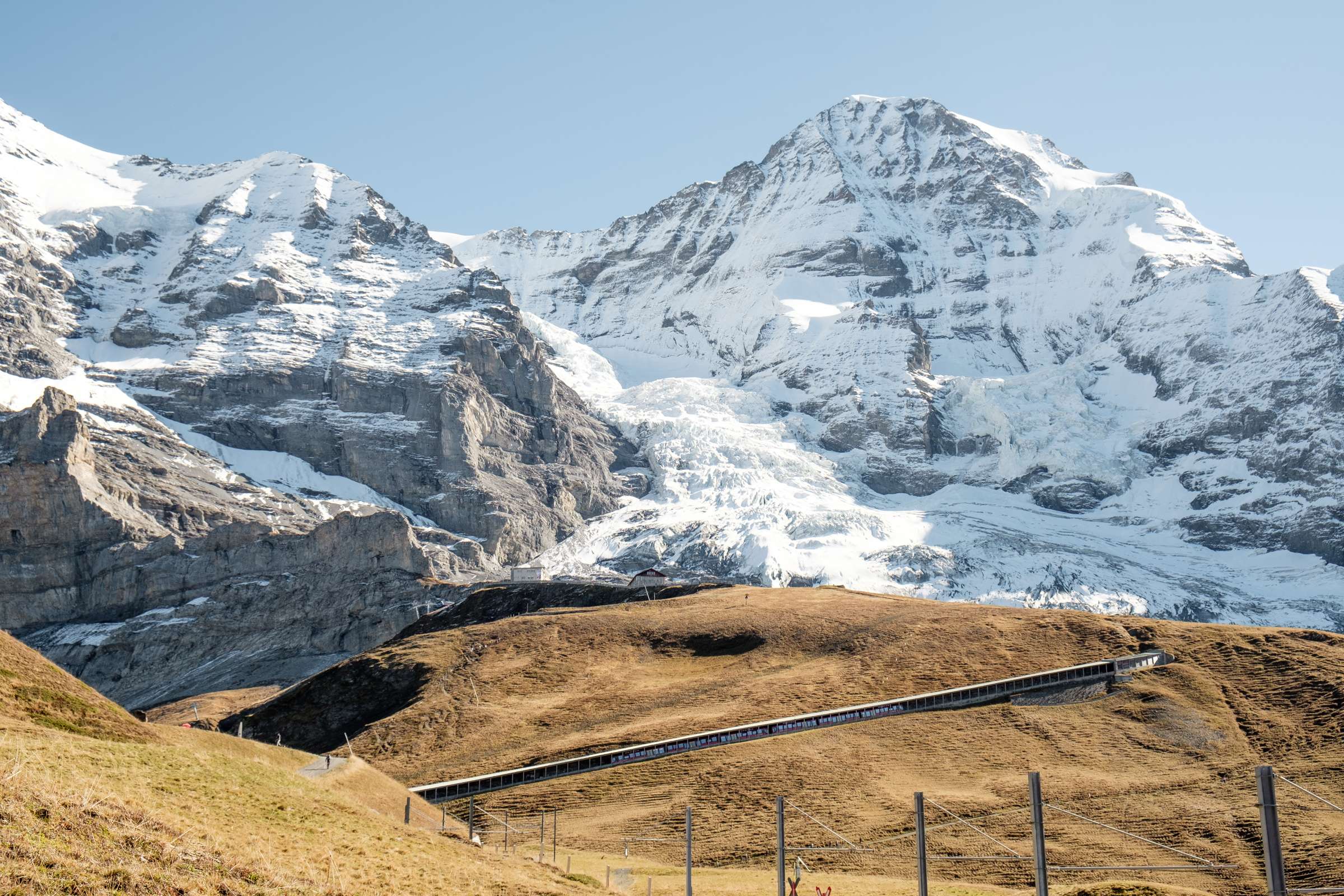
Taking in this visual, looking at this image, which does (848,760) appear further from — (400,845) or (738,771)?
(400,845)

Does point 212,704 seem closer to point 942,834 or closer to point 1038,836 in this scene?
point 942,834

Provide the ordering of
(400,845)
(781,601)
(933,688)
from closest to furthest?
(400,845)
(933,688)
(781,601)

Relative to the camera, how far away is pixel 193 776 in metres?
44.7

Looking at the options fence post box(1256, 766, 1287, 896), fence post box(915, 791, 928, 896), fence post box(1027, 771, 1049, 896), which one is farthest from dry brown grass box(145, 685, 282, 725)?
fence post box(1256, 766, 1287, 896)

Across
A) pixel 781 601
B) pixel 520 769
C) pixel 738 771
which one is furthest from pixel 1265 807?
pixel 781 601

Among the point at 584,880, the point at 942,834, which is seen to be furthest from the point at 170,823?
the point at 942,834

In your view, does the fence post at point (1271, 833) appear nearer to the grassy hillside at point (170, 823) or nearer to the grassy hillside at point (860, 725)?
the grassy hillside at point (170, 823)

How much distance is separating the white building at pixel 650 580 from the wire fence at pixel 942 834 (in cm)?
7838

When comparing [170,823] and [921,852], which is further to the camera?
[921,852]

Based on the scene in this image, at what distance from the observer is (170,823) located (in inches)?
1414

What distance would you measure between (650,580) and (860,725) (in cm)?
7677

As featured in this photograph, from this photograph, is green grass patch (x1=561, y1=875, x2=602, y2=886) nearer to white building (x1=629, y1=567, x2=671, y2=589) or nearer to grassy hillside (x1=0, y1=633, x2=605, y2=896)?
grassy hillside (x1=0, y1=633, x2=605, y2=896)

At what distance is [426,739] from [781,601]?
45.3 metres

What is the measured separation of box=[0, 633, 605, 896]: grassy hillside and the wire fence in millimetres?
11445
